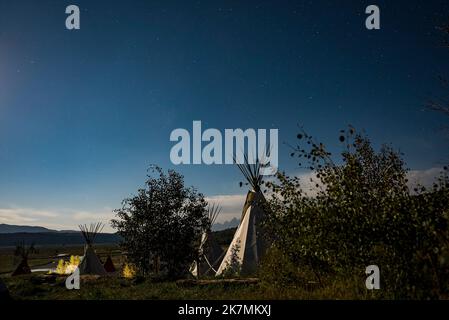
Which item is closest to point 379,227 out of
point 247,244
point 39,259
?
point 247,244

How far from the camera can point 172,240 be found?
17438 millimetres

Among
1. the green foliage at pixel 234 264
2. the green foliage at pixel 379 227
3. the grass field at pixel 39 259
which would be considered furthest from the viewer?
the grass field at pixel 39 259

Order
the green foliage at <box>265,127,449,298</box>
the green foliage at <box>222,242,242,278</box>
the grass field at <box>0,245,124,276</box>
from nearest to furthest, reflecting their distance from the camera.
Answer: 1. the green foliage at <box>265,127,449,298</box>
2. the green foliage at <box>222,242,242,278</box>
3. the grass field at <box>0,245,124,276</box>

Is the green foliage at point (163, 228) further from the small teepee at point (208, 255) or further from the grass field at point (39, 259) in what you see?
the grass field at point (39, 259)

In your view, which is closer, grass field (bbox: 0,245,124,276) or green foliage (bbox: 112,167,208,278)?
green foliage (bbox: 112,167,208,278)

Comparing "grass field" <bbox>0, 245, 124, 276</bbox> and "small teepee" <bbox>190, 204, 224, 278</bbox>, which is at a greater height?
"small teepee" <bbox>190, 204, 224, 278</bbox>

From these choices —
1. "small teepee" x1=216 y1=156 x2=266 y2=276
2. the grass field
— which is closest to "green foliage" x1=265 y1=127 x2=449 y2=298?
"small teepee" x1=216 y1=156 x2=266 y2=276

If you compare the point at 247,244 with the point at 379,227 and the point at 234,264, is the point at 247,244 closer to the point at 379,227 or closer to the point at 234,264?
the point at 234,264

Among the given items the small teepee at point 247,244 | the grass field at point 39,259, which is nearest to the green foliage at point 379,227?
the small teepee at point 247,244

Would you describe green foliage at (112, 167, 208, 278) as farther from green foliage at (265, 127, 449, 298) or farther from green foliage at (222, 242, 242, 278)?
green foliage at (265, 127, 449, 298)

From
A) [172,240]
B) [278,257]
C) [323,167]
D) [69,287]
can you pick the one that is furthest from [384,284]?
[172,240]

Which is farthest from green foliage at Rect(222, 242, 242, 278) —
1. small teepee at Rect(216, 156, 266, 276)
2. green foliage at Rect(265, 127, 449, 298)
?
green foliage at Rect(265, 127, 449, 298)

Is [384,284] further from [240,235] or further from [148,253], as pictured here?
[148,253]

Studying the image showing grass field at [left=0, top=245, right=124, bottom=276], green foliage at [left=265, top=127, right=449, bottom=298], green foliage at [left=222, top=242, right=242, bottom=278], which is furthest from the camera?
grass field at [left=0, top=245, right=124, bottom=276]
